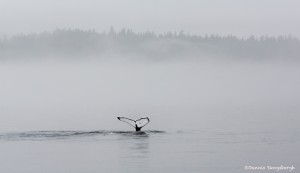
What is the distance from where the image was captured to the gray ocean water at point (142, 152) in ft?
152

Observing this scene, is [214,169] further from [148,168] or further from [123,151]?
[123,151]

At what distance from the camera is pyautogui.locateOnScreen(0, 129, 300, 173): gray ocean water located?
152 ft

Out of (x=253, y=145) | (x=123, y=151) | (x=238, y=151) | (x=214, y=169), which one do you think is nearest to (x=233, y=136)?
(x=253, y=145)

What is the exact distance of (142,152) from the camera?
52.1 metres

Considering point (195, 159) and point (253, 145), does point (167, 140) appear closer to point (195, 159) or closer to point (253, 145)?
point (253, 145)

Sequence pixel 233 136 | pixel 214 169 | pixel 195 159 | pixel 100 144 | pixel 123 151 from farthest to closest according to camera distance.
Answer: pixel 233 136
pixel 100 144
pixel 123 151
pixel 195 159
pixel 214 169

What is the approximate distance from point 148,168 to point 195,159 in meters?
5.34

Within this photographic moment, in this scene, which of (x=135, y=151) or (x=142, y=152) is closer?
(x=142, y=152)

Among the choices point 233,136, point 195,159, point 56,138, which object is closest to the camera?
point 195,159

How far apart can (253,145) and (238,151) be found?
4831 mm

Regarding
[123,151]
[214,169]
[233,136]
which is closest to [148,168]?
[214,169]

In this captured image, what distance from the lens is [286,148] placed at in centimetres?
5575

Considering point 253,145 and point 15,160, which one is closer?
point 15,160

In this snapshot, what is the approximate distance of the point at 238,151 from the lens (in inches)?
2114
